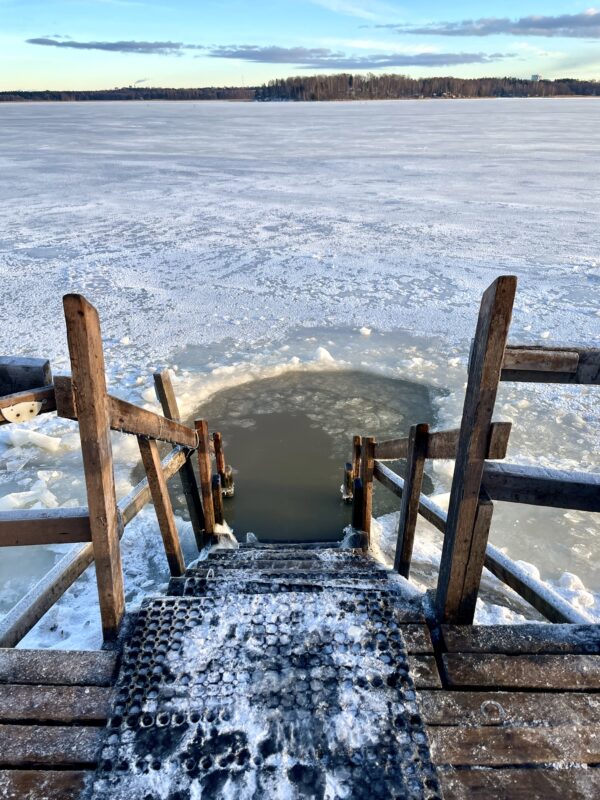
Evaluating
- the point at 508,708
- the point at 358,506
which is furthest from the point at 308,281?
the point at 508,708

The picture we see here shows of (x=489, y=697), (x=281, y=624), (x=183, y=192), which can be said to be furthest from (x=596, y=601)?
(x=183, y=192)

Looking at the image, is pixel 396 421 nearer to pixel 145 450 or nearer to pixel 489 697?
pixel 145 450

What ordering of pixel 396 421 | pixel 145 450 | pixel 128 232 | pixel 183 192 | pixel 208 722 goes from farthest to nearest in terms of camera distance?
pixel 183 192
pixel 128 232
pixel 396 421
pixel 145 450
pixel 208 722

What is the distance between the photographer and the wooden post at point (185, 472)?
4.72m

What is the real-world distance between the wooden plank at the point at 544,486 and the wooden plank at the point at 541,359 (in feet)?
1.41

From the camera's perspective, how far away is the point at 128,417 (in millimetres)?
2680

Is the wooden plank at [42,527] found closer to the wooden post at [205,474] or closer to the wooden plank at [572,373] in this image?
the wooden plank at [572,373]

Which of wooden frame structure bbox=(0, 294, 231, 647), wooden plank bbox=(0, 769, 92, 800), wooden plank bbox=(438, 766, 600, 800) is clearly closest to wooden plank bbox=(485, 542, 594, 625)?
wooden plank bbox=(438, 766, 600, 800)

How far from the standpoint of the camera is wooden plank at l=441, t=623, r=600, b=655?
2498 mm

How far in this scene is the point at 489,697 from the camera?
227 centimetres

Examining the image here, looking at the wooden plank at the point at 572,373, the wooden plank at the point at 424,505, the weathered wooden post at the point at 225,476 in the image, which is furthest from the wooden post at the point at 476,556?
the weathered wooden post at the point at 225,476

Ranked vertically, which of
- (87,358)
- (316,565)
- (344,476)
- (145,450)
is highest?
(87,358)

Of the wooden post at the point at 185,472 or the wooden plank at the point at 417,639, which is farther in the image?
the wooden post at the point at 185,472

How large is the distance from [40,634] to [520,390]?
6487 mm
